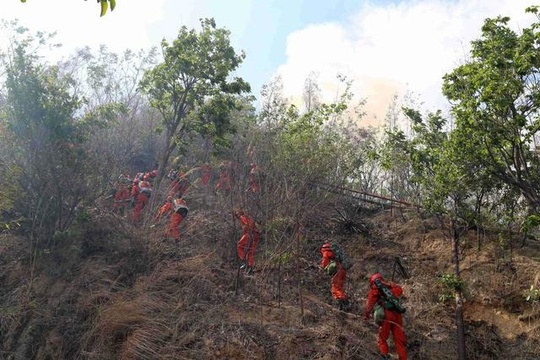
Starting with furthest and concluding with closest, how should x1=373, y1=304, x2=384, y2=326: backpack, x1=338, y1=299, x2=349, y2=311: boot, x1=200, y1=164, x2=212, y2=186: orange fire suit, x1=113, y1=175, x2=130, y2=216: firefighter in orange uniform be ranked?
x1=200, y1=164, x2=212, y2=186: orange fire suit
x1=113, y1=175, x2=130, y2=216: firefighter in orange uniform
x1=338, y1=299, x2=349, y2=311: boot
x1=373, y1=304, x2=384, y2=326: backpack

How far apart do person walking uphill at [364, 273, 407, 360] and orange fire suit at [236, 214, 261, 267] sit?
11.4 ft

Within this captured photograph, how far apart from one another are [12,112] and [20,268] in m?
3.65

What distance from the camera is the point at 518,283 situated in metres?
10.4

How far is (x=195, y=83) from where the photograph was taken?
15.1 metres

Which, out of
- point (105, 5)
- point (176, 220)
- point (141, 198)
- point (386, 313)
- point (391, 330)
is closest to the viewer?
point (105, 5)

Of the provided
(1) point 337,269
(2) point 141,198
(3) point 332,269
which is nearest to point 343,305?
(1) point 337,269

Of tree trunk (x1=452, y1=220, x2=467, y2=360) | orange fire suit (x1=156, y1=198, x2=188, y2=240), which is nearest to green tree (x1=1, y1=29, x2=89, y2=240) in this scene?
orange fire suit (x1=156, y1=198, x2=188, y2=240)

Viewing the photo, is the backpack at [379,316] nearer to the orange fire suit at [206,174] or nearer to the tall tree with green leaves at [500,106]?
the tall tree with green leaves at [500,106]

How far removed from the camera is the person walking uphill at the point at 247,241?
427 inches

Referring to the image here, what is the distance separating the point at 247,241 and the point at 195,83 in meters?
6.43

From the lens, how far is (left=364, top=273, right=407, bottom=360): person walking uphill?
7949 millimetres

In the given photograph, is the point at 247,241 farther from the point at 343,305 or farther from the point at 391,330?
the point at 391,330

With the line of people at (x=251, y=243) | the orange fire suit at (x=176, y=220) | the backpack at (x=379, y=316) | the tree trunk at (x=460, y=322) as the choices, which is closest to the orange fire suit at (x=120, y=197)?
the line of people at (x=251, y=243)

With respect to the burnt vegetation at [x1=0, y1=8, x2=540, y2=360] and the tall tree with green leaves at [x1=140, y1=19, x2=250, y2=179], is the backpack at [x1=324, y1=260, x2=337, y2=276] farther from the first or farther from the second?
the tall tree with green leaves at [x1=140, y1=19, x2=250, y2=179]
